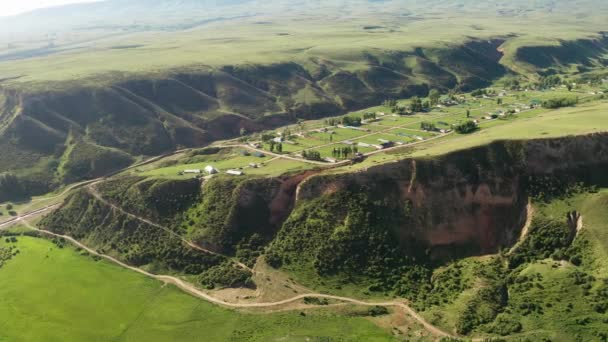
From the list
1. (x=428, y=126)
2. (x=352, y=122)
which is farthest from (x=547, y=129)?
(x=352, y=122)

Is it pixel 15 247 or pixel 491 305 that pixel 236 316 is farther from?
pixel 15 247

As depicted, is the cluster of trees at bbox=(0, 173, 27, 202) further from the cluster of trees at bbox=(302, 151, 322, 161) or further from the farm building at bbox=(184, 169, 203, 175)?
the cluster of trees at bbox=(302, 151, 322, 161)

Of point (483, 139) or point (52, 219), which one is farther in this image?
point (52, 219)

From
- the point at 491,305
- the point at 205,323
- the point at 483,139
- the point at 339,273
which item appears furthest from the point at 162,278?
the point at 483,139

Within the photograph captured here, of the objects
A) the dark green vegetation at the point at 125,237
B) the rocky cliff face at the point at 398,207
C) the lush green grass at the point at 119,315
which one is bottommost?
the lush green grass at the point at 119,315

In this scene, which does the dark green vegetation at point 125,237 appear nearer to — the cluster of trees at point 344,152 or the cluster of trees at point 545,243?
the cluster of trees at point 344,152

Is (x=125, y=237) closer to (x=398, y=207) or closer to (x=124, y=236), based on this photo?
(x=124, y=236)

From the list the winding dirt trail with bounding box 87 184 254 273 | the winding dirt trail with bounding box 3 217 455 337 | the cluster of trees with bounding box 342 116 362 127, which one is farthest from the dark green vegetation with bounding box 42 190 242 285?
the cluster of trees with bounding box 342 116 362 127

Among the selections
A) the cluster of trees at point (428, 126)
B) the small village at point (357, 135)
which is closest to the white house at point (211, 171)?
the small village at point (357, 135)
